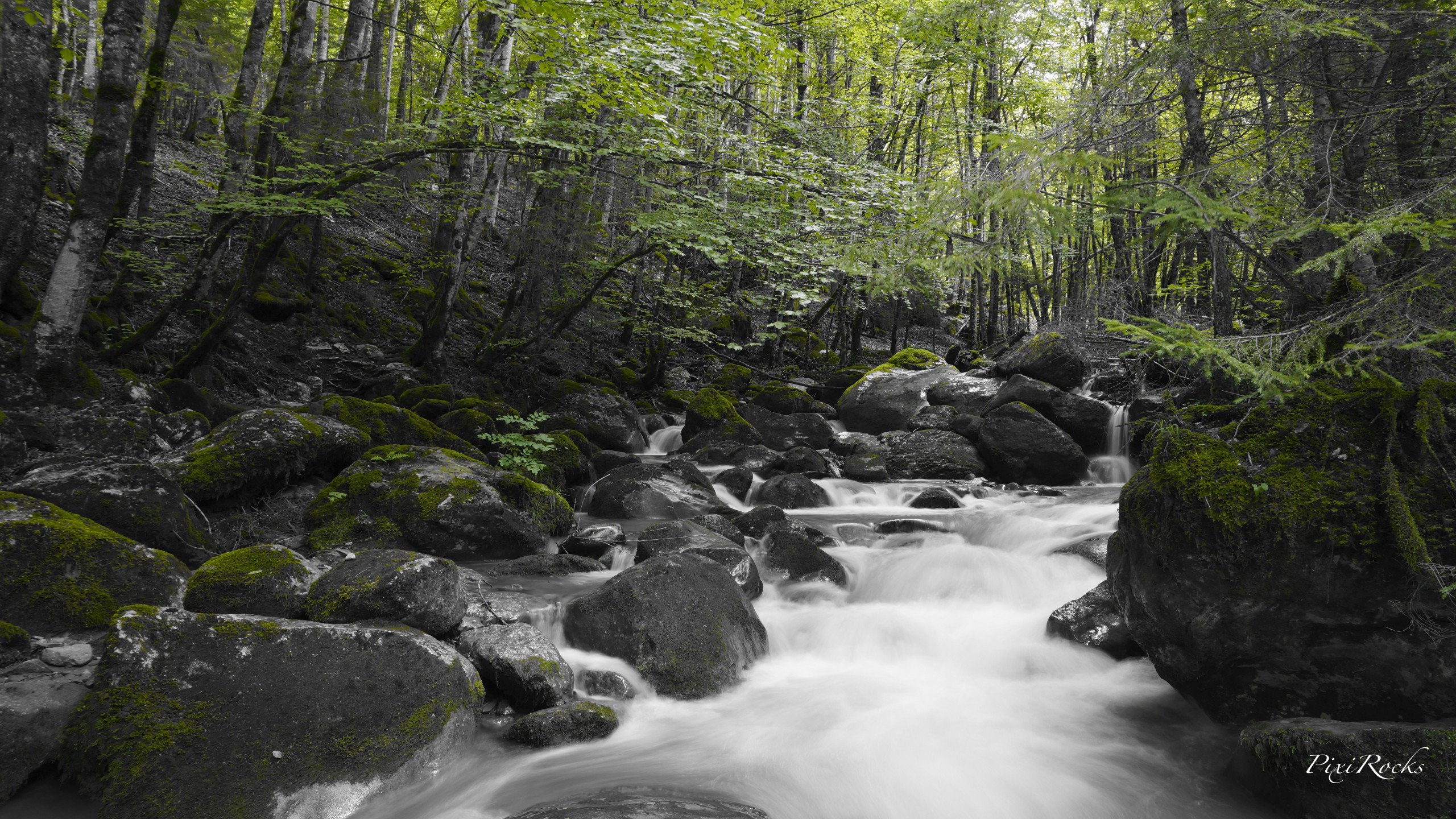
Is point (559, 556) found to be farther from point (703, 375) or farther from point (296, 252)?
point (703, 375)

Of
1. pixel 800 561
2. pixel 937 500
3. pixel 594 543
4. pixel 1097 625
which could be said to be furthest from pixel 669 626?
pixel 937 500

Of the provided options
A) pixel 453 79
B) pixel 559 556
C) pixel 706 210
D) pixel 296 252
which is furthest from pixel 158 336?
pixel 453 79

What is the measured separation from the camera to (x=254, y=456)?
6859 millimetres

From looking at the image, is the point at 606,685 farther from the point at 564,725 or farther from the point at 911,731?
the point at 911,731

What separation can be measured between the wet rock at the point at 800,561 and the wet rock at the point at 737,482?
130 inches

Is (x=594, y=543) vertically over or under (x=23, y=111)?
under

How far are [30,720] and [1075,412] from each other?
13.8 metres

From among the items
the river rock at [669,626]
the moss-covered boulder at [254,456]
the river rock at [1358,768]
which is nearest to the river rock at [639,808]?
the river rock at [669,626]

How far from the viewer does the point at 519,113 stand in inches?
364

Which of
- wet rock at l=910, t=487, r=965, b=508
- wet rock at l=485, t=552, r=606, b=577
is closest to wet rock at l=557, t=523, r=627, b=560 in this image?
wet rock at l=485, t=552, r=606, b=577

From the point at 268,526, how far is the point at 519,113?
19.2ft

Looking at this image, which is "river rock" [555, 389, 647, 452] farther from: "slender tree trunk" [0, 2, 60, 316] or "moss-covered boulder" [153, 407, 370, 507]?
"slender tree trunk" [0, 2, 60, 316]

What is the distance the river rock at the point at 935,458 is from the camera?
12.7 m

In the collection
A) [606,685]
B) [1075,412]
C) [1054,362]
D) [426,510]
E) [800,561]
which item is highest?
[1054,362]
